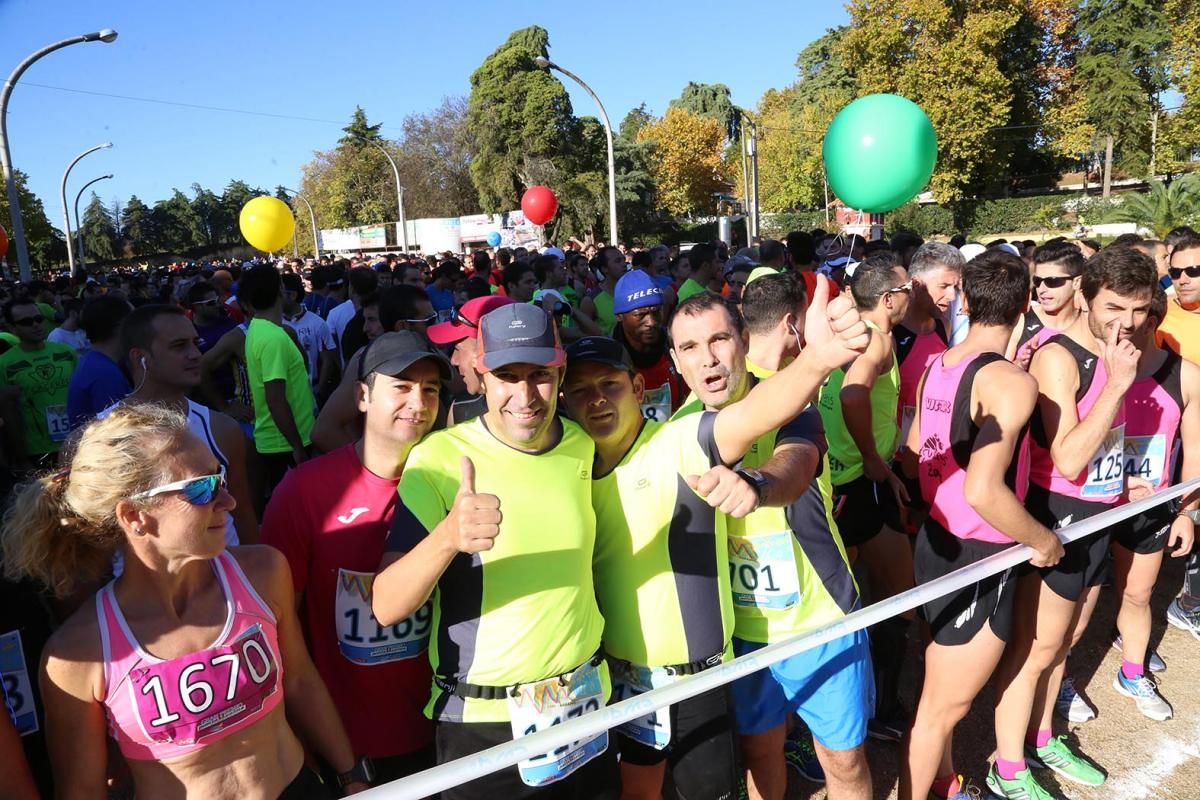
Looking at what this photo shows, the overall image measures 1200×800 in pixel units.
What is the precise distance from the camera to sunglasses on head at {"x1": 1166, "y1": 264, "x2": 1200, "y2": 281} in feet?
13.6

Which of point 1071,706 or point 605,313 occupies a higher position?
point 605,313

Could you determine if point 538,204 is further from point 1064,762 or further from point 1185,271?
point 1064,762

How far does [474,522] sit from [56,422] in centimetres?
530

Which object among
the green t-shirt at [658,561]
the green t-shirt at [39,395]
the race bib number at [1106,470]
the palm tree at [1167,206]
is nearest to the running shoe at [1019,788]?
the race bib number at [1106,470]

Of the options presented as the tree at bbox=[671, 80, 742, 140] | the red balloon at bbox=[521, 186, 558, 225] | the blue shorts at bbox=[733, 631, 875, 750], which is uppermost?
the tree at bbox=[671, 80, 742, 140]

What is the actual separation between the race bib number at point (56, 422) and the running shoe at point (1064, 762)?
6.36m

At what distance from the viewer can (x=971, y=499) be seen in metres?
2.54

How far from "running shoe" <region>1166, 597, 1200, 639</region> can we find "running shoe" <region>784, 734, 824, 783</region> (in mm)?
2611

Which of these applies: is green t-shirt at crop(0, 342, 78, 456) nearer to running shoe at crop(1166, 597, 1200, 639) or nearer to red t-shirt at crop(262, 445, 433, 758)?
red t-shirt at crop(262, 445, 433, 758)

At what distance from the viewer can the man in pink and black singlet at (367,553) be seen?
233 centimetres

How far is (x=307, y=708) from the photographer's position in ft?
7.13

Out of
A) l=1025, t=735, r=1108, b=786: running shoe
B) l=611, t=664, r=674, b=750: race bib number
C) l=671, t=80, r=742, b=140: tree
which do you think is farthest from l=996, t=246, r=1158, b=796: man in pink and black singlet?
l=671, t=80, r=742, b=140: tree

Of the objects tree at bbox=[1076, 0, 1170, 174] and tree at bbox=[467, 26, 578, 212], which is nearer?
tree at bbox=[1076, 0, 1170, 174]

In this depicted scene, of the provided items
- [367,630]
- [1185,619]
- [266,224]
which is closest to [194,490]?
[367,630]
